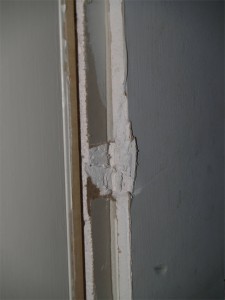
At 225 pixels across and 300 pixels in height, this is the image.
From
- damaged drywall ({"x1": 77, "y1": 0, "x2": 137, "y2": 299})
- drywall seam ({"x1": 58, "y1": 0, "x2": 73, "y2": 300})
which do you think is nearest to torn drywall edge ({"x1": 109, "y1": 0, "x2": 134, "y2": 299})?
damaged drywall ({"x1": 77, "y1": 0, "x2": 137, "y2": 299})

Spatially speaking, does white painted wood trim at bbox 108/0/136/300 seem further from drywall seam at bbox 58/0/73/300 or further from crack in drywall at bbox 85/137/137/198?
drywall seam at bbox 58/0/73/300

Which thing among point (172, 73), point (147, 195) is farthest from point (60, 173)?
point (172, 73)

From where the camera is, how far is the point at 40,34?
0.57 metres

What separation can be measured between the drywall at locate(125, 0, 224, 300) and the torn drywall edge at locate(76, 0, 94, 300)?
105mm

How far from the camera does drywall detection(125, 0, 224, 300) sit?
611 millimetres

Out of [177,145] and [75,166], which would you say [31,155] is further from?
[177,145]

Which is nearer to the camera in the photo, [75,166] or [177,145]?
[75,166]

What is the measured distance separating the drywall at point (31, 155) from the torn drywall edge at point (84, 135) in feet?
0.14

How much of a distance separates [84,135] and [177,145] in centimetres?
28

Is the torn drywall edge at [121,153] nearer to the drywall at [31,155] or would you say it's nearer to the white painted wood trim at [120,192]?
the white painted wood trim at [120,192]

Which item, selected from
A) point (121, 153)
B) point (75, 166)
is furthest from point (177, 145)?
point (75, 166)

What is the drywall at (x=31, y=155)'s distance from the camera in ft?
1.81

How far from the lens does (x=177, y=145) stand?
2.30 ft

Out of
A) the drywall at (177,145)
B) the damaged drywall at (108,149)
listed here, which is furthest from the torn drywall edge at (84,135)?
the drywall at (177,145)
